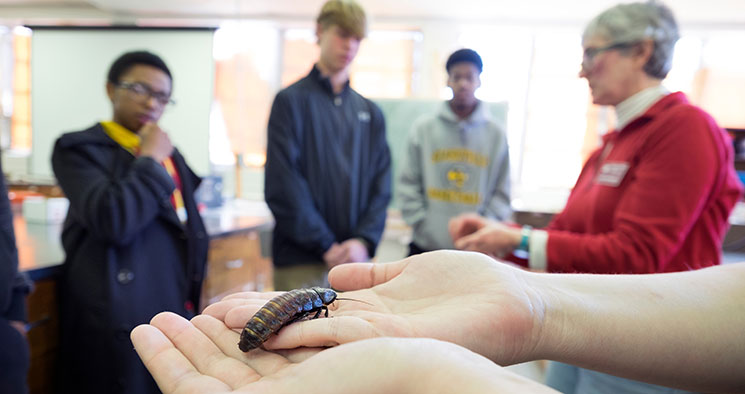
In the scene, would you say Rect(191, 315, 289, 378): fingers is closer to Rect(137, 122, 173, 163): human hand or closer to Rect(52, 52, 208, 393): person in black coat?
Rect(52, 52, 208, 393): person in black coat

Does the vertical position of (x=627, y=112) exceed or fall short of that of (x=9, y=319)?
it exceeds it

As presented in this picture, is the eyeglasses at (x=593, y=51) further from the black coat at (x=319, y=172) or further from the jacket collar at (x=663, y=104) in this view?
the black coat at (x=319, y=172)

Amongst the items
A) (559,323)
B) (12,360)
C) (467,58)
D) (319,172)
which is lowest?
(12,360)

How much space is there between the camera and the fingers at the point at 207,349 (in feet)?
2.70

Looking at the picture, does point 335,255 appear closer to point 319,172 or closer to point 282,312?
point 319,172

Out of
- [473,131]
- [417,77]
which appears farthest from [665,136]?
[417,77]

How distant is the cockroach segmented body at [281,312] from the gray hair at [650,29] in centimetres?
145

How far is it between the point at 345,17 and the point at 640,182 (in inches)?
68.8

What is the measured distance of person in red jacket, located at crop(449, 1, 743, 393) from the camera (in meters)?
1.39

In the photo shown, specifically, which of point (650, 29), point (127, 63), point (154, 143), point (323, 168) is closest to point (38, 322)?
point (154, 143)

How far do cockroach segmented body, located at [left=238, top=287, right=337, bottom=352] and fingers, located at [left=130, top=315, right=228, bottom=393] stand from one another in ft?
0.40

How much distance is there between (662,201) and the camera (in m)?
1.39

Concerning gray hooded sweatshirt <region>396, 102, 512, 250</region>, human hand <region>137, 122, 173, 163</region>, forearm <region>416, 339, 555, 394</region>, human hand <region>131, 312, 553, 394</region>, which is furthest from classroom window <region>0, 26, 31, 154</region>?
forearm <region>416, 339, 555, 394</region>

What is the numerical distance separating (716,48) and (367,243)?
9.42 m
